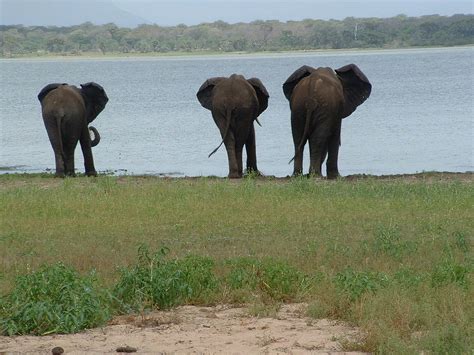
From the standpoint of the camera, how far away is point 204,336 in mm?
8922

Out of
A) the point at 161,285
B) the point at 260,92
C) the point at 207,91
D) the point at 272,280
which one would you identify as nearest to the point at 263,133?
the point at 260,92

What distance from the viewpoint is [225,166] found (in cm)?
2800

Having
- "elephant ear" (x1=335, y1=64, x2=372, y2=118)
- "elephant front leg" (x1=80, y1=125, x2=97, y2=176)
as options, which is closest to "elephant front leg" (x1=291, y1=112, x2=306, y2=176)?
"elephant ear" (x1=335, y1=64, x2=372, y2=118)

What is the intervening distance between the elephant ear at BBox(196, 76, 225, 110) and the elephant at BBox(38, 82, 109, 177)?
180cm

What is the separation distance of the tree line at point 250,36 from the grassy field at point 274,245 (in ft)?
355

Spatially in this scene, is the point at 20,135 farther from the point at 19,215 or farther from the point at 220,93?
the point at 19,215

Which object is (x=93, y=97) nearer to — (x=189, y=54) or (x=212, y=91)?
(x=212, y=91)

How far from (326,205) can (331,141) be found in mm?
6361

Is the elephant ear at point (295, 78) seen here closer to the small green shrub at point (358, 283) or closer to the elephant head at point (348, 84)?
the elephant head at point (348, 84)

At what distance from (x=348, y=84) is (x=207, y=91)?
2.46 metres

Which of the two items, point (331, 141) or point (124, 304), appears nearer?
point (124, 304)

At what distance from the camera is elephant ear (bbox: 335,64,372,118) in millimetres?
21359

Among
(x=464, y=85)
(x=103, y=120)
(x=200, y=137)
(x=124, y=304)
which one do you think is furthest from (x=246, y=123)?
(x=464, y=85)

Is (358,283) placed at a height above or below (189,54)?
above
